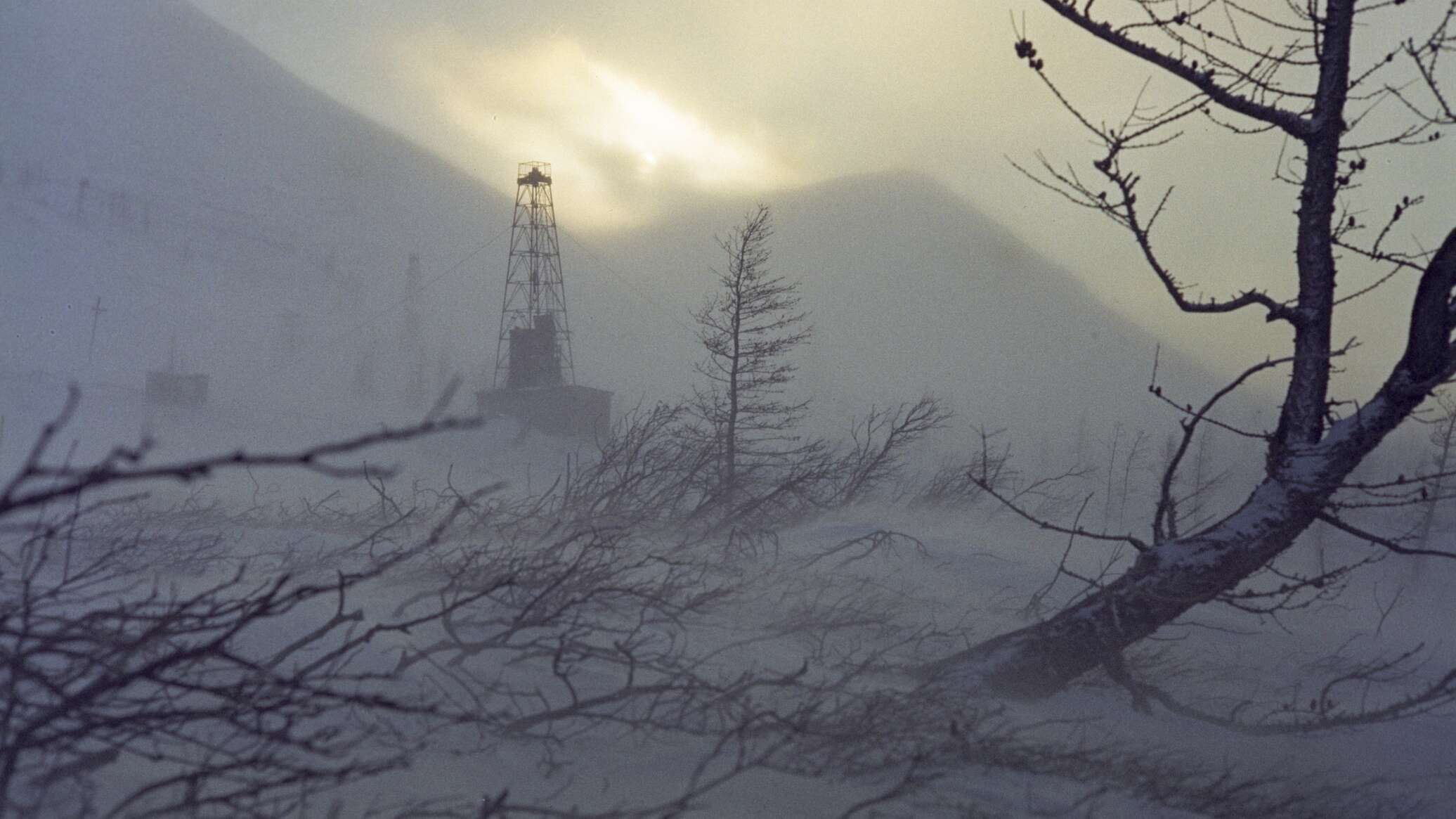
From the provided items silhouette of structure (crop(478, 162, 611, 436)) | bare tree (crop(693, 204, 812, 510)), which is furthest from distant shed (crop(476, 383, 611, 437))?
bare tree (crop(693, 204, 812, 510))

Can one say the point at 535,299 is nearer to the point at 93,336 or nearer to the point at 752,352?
the point at 752,352

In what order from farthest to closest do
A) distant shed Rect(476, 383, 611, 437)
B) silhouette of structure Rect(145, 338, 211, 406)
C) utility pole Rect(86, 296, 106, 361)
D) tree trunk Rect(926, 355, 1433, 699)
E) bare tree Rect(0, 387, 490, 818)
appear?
utility pole Rect(86, 296, 106, 361) < silhouette of structure Rect(145, 338, 211, 406) < distant shed Rect(476, 383, 611, 437) < tree trunk Rect(926, 355, 1433, 699) < bare tree Rect(0, 387, 490, 818)

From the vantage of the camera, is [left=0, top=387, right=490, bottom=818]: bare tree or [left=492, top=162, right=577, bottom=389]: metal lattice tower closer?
[left=0, top=387, right=490, bottom=818]: bare tree

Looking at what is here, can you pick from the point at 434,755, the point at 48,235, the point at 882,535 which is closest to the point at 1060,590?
the point at 882,535

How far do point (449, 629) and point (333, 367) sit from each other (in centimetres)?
4555

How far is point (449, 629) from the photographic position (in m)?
3.82

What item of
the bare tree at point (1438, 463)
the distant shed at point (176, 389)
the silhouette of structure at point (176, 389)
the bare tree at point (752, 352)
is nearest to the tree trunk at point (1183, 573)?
the bare tree at point (1438, 463)

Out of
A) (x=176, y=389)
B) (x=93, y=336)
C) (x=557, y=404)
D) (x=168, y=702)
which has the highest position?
(x=93, y=336)

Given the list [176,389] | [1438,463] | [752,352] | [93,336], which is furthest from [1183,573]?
[93,336]

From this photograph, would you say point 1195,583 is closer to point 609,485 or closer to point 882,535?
point 882,535

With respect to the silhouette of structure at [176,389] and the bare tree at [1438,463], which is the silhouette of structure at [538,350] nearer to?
the silhouette of structure at [176,389]

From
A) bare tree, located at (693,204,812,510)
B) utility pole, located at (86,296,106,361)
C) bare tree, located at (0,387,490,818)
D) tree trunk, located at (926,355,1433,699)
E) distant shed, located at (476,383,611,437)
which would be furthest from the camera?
utility pole, located at (86,296,106,361)

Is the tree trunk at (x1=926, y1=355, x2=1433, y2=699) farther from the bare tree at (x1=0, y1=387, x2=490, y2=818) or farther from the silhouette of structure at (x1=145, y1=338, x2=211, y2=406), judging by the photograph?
the silhouette of structure at (x1=145, y1=338, x2=211, y2=406)

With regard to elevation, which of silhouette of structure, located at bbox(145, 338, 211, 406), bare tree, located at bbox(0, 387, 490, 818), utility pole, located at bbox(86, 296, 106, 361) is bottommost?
bare tree, located at bbox(0, 387, 490, 818)
